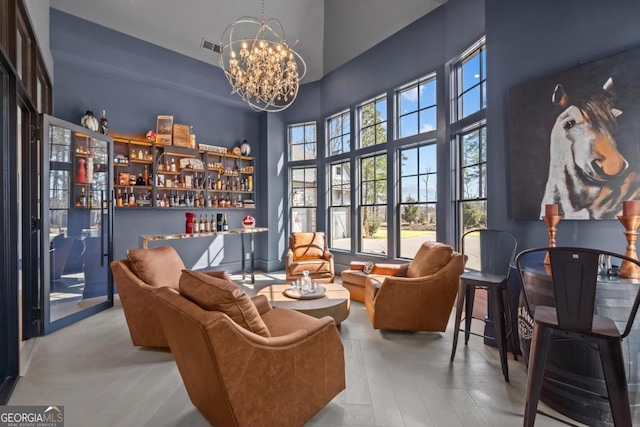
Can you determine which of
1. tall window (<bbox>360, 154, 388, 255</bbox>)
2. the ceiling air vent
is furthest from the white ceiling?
tall window (<bbox>360, 154, 388, 255</bbox>)

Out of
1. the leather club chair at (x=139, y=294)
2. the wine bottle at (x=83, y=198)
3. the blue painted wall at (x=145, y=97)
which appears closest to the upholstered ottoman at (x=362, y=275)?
the leather club chair at (x=139, y=294)

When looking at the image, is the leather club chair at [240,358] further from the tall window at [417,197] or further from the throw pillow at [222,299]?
the tall window at [417,197]

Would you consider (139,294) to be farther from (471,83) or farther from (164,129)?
(471,83)

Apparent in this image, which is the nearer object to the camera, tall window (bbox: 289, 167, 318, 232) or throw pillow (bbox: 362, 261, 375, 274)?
throw pillow (bbox: 362, 261, 375, 274)

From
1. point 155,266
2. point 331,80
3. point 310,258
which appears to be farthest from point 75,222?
point 331,80

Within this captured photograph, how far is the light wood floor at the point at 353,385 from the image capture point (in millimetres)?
1836

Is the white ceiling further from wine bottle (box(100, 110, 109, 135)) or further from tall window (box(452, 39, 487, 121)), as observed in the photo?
wine bottle (box(100, 110, 109, 135))

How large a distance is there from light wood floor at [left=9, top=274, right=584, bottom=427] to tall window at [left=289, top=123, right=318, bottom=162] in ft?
13.9

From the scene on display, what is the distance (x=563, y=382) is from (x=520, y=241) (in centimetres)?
123

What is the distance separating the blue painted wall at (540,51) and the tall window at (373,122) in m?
2.19

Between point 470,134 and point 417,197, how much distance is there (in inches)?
47.8

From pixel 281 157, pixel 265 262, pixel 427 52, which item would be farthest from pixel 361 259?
pixel 427 52

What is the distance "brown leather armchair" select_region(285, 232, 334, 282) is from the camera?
4625 mm

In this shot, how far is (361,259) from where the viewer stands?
Answer: 5.41 meters
